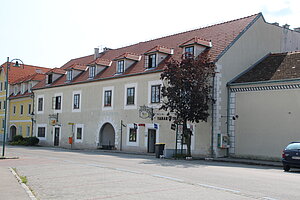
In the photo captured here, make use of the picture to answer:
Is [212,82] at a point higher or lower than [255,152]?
higher

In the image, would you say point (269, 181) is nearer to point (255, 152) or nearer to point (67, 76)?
point (255, 152)

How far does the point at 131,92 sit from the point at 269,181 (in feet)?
66.8

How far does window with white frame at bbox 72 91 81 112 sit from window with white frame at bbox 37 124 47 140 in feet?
20.5

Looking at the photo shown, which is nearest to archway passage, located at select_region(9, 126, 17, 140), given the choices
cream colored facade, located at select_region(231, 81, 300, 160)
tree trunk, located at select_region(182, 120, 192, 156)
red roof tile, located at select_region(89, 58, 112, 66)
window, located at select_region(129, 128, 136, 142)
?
red roof tile, located at select_region(89, 58, 112, 66)

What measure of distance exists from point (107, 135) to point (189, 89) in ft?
46.0

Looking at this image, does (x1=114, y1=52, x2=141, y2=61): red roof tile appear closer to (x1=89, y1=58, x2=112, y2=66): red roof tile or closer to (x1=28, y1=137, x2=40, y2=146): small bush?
(x1=89, y1=58, x2=112, y2=66): red roof tile

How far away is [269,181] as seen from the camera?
41.2 ft

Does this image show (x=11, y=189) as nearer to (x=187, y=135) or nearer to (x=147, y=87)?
(x=187, y=135)

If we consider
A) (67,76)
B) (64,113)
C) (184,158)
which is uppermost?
(67,76)

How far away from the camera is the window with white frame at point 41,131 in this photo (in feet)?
141

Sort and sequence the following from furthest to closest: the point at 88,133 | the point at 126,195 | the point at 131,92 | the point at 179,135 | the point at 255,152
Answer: the point at 88,133
the point at 131,92
the point at 179,135
the point at 255,152
the point at 126,195

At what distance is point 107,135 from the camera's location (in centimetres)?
3572

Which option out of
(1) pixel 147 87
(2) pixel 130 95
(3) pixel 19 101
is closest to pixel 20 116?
(3) pixel 19 101

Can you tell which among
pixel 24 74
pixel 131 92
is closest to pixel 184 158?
pixel 131 92
